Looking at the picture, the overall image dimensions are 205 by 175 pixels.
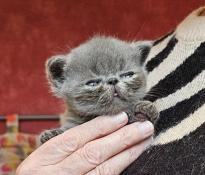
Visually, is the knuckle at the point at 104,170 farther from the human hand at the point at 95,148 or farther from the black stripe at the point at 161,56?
the black stripe at the point at 161,56

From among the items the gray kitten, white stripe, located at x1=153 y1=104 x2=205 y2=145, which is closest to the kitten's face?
the gray kitten

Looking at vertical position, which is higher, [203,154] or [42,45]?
[42,45]

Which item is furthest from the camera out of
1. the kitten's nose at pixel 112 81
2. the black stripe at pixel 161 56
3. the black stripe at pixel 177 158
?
the black stripe at pixel 161 56

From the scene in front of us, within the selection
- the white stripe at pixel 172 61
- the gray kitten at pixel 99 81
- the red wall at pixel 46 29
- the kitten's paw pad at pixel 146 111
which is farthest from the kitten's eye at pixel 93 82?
the red wall at pixel 46 29

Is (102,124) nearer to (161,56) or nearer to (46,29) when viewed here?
(161,56)

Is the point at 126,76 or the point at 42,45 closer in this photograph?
the point at 126,76

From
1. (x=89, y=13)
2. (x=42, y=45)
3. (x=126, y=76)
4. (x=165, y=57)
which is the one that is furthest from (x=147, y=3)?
(x=126, y=76)

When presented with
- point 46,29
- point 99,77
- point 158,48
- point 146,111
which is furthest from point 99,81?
point 46,29

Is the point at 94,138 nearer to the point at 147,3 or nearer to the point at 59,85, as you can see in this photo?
the point at 59,85
